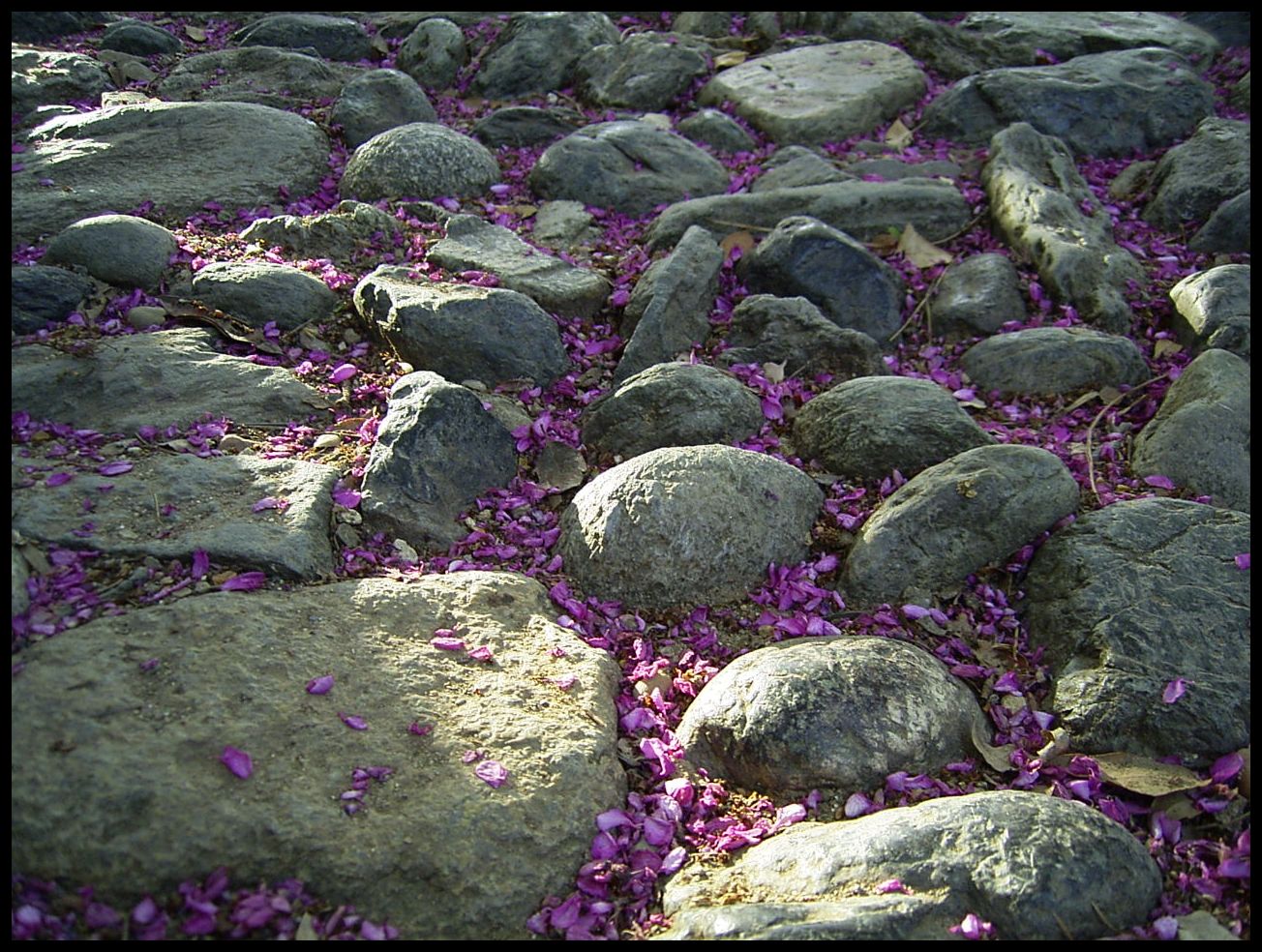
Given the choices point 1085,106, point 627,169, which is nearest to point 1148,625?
point 627,169

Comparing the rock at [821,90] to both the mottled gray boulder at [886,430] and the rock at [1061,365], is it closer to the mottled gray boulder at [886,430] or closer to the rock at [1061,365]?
the rock at [1061,365]

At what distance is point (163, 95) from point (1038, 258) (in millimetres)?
5555

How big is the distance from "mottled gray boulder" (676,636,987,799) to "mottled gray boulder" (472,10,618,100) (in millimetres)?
5617

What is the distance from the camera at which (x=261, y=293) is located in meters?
4.29

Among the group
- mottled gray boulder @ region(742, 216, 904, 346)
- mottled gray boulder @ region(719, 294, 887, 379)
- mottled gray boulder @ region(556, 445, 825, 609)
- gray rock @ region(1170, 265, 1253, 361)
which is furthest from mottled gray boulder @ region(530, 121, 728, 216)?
mottled gray boulder @ region(556, 445, 825, 609)

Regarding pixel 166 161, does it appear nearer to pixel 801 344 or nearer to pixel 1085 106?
Answer: pixel 801 344

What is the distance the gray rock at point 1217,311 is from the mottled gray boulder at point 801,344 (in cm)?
148

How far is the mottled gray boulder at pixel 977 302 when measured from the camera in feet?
15.8

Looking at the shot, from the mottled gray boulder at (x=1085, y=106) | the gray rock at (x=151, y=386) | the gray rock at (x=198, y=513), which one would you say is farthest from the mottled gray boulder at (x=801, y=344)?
the mottled gray boulder at (x=1085, y=106)

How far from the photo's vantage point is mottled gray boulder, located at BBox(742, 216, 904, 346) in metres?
4.80

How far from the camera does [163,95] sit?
641 centimetres

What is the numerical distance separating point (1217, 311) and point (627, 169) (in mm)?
3258
